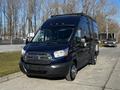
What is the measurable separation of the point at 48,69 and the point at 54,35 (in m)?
1.82

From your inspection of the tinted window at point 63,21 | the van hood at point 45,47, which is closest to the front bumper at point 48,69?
the van hood at point 45,47

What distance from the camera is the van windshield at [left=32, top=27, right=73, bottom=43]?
31.4 feet

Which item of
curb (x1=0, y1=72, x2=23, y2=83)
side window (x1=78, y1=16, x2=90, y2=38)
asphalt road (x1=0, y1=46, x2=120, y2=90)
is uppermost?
side window (x1=78, y1=16, x2=90, y2=38)

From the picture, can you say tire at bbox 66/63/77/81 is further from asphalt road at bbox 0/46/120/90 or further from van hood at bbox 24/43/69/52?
van hood at bbox 24/43/69/52

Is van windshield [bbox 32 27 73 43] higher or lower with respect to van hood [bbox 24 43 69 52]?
higher

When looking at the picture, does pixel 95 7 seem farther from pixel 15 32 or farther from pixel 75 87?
pixel 75 87

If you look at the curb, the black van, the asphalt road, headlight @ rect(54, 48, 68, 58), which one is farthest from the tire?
the curb

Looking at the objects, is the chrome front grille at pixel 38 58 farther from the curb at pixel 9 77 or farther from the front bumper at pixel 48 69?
the curb at pixel 9 77

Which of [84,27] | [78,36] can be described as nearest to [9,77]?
[78,36]

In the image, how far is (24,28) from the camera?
2835 inches

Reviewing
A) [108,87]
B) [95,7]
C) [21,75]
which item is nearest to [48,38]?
[21,75]

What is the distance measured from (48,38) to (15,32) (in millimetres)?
63161

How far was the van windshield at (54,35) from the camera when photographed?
31.4ft

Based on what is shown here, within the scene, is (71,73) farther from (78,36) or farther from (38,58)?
(78,36)
